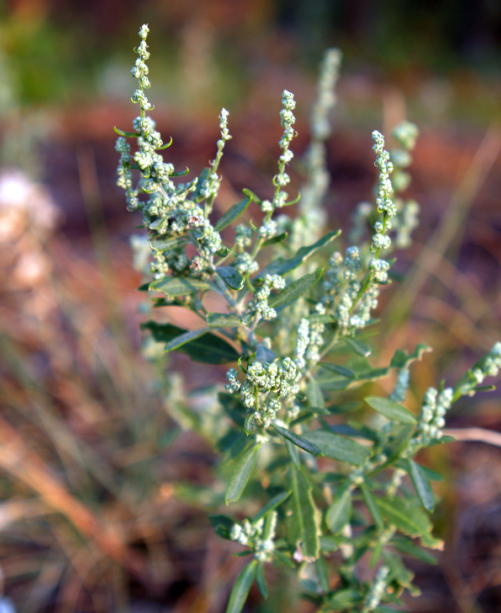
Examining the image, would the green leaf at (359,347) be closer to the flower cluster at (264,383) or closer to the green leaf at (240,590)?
the flower cluster at (264,383)

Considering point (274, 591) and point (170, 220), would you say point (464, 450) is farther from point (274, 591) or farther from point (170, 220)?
point (170, 220)

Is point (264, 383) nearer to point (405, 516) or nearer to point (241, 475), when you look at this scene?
point (241, 475)

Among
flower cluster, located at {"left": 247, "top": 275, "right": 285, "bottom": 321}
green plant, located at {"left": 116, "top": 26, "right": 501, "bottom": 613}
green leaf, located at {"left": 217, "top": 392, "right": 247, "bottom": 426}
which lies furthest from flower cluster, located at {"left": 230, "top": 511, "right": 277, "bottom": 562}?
flower cluster, located at {"left": 247, "top": 275, "right": 285, "bottom": 321}

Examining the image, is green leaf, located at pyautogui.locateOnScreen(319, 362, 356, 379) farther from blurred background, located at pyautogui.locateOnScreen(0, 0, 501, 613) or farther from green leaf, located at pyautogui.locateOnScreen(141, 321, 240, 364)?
blurred background, located at pyautogui.locateOnScreen(0, 0, 501, 613)

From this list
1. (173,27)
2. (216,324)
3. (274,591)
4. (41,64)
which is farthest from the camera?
(173,27)

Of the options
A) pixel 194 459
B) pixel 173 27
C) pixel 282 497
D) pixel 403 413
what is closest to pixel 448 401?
pixel 403 413
